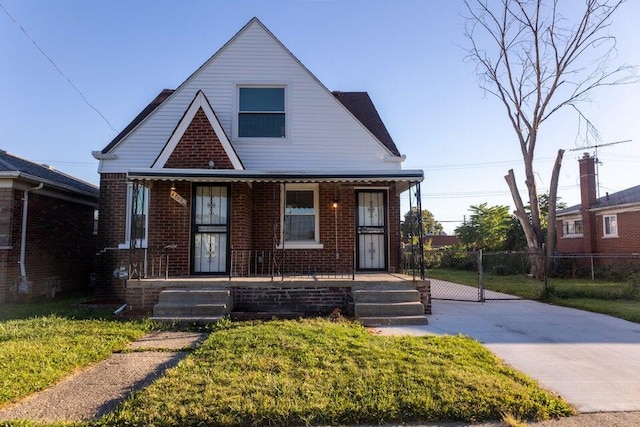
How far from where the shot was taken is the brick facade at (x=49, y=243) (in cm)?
1036

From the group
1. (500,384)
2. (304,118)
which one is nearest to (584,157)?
(304,118)

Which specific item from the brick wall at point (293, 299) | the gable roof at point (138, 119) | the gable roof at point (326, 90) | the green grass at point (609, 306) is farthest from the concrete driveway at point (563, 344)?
the gable roof at point (138, 119)

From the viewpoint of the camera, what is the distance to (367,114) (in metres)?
13.4

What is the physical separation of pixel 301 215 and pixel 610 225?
20.1 m

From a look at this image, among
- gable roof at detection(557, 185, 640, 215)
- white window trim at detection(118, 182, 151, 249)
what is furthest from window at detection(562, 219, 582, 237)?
white window trim at detection(118, 182, 151, 249)

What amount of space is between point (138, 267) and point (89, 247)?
225 inches

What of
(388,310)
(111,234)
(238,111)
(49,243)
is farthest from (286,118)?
(49,243)

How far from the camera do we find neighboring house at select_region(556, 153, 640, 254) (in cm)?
2066

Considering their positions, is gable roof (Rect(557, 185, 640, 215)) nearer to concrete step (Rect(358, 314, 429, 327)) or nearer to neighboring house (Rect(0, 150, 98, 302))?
concrete step (Rect(358, 314, 429, 327))

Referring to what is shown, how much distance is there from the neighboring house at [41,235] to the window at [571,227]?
2646 centimetres

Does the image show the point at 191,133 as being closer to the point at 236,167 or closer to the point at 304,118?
the point at 236,167

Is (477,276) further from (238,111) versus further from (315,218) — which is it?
(238,111)

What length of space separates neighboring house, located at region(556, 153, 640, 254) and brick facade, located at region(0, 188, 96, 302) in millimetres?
24557

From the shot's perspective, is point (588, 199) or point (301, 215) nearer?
point (301, 215)
